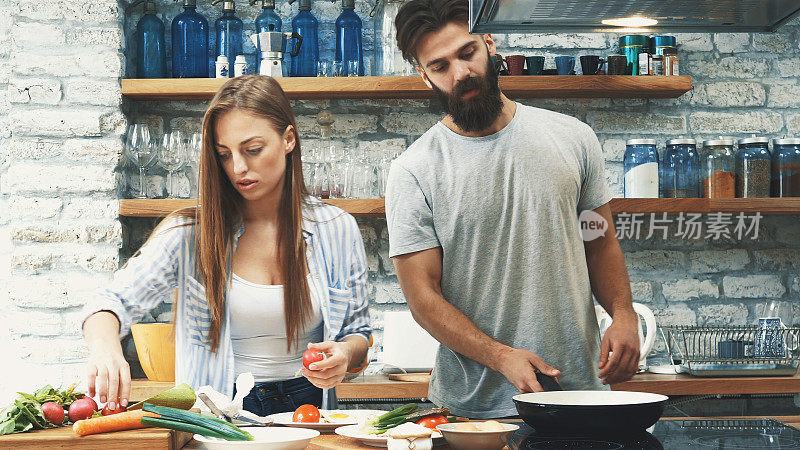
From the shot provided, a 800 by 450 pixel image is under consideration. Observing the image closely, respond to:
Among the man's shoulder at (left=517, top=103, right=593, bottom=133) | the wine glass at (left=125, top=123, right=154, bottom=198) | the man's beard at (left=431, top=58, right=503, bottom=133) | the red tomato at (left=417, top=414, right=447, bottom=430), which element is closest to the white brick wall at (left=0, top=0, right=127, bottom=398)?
the wine glass at (left=125, top=123, right=154, bottom=198)

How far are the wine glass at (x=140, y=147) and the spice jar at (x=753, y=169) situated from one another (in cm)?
242

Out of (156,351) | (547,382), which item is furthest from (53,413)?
(156,351)

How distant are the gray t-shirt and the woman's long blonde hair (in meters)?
0.30

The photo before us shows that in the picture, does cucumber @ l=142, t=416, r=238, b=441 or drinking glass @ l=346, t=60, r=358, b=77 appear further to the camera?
drinking glass @ l=346, t=60, r=358, b=77

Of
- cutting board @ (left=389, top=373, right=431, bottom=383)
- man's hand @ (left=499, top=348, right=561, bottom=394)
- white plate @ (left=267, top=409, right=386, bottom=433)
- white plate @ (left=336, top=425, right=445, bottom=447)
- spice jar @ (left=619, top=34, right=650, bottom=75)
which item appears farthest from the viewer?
spice jar @ (left=619, top=34, right=650, bottom=75)

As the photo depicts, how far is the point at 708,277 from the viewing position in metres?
3.60

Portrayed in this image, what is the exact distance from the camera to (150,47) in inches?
Result: 133

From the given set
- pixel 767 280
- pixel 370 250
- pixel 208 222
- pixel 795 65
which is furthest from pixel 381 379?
pixel 795 65

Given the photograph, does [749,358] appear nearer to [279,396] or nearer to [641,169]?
[641,169]

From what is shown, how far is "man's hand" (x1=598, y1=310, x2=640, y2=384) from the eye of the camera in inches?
74.6

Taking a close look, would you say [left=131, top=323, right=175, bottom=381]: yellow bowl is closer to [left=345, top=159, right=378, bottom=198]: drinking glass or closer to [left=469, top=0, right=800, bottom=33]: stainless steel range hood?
[left=345, top=159, right=378, bottom=198]: drinking glass

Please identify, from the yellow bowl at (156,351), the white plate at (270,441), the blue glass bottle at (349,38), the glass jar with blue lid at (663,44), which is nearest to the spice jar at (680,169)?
the glass jar with blue lid at (663,44)

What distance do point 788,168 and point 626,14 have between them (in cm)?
210

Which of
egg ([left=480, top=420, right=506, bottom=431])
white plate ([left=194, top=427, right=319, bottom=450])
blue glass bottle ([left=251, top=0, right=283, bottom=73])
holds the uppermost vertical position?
blue glass bottle ([left=251, top=0, right=283, bottom=73])
